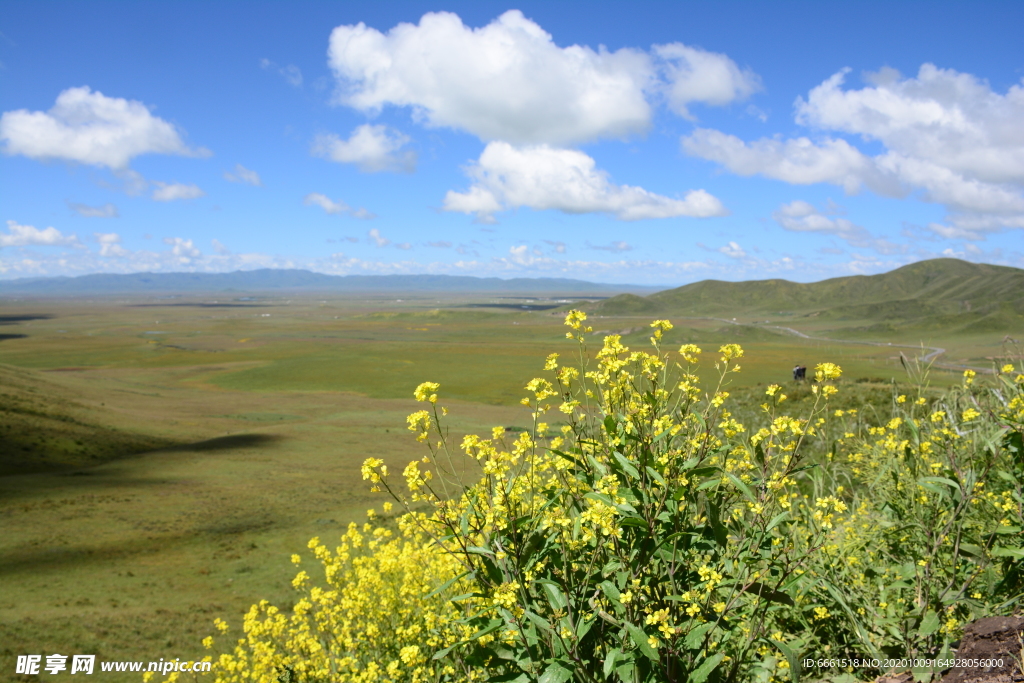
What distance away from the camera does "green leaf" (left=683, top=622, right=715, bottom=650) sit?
95.0 inches

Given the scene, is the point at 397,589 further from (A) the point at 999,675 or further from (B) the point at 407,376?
(B) the point at 407,376

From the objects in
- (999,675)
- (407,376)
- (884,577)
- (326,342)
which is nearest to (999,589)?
(884,577)

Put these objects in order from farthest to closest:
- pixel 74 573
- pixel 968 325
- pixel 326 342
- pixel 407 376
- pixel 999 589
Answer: pixel 968 325, pixel 326 342, pixel 407 376, pixel 74 573, pixel 999 589

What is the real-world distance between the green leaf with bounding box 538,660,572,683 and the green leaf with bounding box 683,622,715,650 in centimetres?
52

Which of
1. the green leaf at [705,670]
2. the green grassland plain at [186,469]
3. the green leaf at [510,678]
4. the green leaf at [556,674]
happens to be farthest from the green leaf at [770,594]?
the green grassland plain at [186,469]

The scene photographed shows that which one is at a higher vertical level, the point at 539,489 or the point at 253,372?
the point at 539,489

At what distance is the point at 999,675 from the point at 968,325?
114m

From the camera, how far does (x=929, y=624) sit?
3068 mm

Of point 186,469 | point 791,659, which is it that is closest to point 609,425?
point 791,659

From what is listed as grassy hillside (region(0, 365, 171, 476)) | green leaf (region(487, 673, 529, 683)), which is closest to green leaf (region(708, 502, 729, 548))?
green leaf (region(487, 673, 529, 683))

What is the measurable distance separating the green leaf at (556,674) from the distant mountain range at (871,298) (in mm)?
118721

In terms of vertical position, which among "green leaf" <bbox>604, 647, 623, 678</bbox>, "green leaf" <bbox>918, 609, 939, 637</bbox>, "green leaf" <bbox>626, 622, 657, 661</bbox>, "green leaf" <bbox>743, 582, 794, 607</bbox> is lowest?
"green leaf" <bbox>918, 609, 939, 637</bbox>

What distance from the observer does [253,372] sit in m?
55.7

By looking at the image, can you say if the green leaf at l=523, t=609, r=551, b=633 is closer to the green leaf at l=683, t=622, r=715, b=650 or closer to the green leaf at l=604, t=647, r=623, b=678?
the green leaf at l=604, t=647, r=623, b=678
